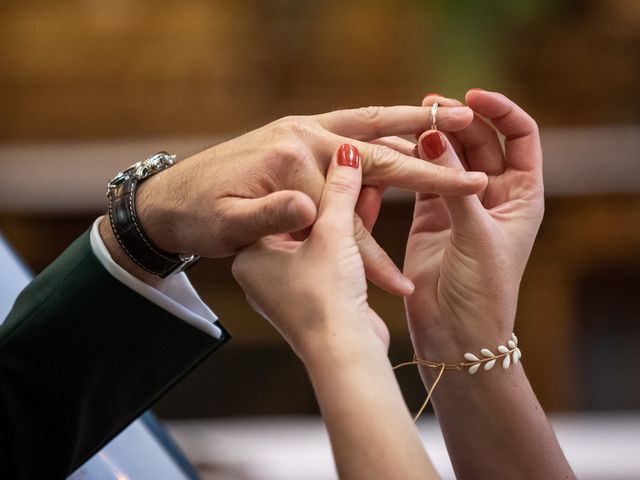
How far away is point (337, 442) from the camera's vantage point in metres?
0.84

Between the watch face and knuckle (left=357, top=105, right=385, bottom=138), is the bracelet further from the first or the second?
the watch face

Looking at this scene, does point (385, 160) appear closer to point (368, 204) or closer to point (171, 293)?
point (368, 204)

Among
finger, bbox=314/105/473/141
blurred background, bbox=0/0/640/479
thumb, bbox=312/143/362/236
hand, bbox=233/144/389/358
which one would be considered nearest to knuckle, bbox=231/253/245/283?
hand, bbox=233/144/389/358

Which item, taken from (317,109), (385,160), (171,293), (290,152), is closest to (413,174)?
(385,160)

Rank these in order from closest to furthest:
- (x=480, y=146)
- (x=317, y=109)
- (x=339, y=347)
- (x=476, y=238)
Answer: (x=339, y=347) → (x=476, y=238) → (x=480, y=146) → (x=317, y=109)

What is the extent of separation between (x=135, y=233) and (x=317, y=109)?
2.27 m

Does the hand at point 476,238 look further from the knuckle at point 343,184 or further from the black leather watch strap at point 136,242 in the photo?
the black leather watch strap at point 136,242

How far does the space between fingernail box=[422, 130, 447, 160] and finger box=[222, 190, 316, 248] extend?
7.3 inches

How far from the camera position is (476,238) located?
110cm

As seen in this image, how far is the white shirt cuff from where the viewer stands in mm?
1101

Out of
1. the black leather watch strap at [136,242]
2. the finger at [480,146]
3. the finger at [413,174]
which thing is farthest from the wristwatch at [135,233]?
the finger at [480,146]

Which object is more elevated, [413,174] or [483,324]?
[413,174]

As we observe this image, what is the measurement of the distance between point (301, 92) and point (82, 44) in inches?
31.7

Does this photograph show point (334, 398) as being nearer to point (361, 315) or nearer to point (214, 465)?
point (361, 315)
